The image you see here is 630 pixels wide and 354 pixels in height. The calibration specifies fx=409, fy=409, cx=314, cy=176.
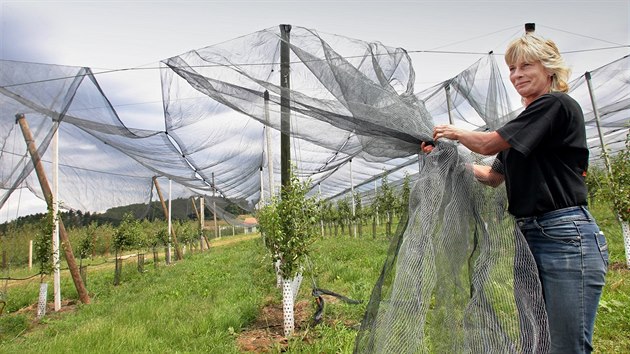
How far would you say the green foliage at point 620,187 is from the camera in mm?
5988

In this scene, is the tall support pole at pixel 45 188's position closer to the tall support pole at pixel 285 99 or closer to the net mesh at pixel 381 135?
the net mesh at pixel 381 135

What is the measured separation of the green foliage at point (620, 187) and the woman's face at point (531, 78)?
5528 mm

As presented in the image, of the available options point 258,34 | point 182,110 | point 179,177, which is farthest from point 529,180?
point 179,177

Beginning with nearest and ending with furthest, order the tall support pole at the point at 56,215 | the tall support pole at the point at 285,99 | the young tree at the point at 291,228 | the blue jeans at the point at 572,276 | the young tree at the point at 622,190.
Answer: the blue jeans at the point at 572,276 → the tall support pole at the point at 285,99 → the young tree at the point at 291,228 → the young tree at the point at 622,190 → the tall support pole at the point at 56,215

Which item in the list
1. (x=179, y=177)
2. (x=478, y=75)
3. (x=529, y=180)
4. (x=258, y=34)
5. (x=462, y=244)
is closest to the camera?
(x=529, y=180)

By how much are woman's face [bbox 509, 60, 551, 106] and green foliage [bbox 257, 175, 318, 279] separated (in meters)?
3.07

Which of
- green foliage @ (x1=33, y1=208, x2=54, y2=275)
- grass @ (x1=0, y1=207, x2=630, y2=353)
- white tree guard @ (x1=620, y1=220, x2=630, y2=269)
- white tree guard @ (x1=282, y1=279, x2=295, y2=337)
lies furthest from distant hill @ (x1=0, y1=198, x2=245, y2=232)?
white tree guard @ (x1=620, y1=220, x2=630, y2=269)

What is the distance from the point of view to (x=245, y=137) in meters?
8.23

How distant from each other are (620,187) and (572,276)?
19.1 feet

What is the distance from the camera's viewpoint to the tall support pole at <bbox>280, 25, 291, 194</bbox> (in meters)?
2.23

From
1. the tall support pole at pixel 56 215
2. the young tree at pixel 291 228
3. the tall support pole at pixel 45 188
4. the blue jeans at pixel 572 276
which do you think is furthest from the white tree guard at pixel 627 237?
the tall support pole at pixel 56 215

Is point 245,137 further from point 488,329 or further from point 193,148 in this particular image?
point 488,329

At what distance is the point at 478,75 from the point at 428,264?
18.8ft

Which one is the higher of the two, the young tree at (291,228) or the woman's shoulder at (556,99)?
the woman's shoulder at (556,99)
